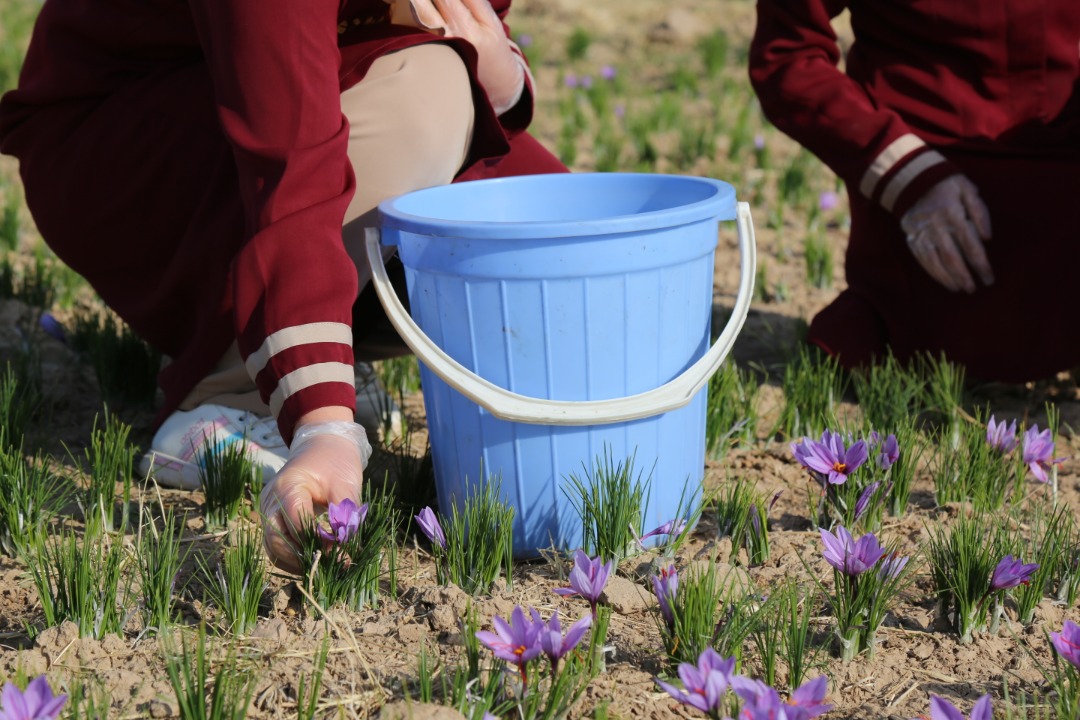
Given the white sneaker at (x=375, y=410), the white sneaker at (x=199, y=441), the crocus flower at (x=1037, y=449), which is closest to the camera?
the crocus flower at (x=1037, y=449)

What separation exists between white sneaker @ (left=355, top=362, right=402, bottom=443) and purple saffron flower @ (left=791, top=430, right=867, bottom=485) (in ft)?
2.69

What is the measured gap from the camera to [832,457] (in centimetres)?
176

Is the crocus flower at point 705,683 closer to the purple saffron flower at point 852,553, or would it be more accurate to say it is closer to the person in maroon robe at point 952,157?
the purple saffron flower at point 852,553

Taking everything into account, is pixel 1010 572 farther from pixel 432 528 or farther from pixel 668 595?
pixel 432 528

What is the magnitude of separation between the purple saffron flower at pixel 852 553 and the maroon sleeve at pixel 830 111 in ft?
3.60

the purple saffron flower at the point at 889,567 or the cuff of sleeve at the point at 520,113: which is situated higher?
the cuff of sleeve at the point at 520,113

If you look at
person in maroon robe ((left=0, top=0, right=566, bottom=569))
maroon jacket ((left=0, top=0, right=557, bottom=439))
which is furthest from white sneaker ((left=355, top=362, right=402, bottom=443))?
maroon jacket ((left=0, top=0, right=557, bottom=439))

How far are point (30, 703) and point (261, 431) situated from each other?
3.22 feet

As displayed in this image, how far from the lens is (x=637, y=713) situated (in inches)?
55.1

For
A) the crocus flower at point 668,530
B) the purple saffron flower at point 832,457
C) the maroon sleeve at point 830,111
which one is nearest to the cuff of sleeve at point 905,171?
the maroon sleeve at point 830,111

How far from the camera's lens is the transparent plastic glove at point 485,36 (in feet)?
6.51

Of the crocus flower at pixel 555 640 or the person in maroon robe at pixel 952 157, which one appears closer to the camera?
the crocus flower at pixel 555 640

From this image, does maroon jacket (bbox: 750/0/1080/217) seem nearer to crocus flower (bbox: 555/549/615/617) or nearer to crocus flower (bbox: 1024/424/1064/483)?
crocus flower (bbox: 1024/424/1064/483)

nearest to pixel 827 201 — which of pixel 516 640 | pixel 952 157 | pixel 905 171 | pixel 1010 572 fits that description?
pixel 952 157
